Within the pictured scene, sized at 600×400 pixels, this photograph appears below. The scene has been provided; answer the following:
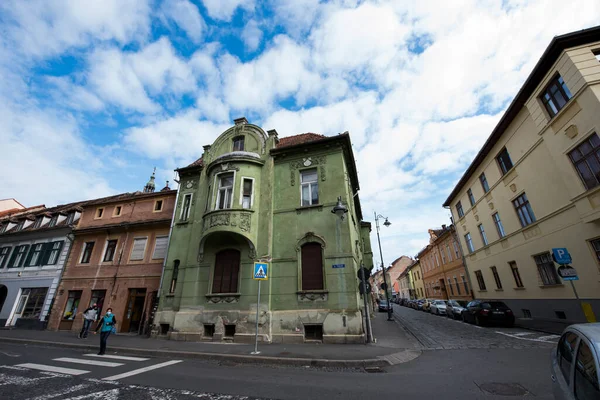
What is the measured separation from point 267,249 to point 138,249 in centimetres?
1032

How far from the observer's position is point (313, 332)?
35.8 feet

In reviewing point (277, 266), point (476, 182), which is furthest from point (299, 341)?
point (476, 182)

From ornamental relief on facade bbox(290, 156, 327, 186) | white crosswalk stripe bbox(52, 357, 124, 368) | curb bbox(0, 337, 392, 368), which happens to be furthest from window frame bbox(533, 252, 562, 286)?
white crosswalk stripe bbox(52, 357, 124, 368)

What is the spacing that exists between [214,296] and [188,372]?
549cm

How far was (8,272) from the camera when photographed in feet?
67.2

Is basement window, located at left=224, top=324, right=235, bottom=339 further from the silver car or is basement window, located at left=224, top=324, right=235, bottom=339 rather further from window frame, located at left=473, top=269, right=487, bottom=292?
window frame, located at left=473, top=269, right=487, bottom=292

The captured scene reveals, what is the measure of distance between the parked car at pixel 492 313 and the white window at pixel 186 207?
17.8m

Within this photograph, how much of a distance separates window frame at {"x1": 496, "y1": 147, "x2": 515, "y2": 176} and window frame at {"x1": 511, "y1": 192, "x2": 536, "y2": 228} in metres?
1.90

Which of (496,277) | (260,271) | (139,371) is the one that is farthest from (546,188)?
(139,371)

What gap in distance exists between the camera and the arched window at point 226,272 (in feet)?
40.8

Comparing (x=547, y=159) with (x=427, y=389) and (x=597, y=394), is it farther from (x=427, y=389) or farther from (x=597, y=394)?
(x=597, y=394)

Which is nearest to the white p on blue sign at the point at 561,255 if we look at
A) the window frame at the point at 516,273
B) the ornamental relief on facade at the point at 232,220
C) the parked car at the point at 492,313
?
the parked car at the point at 492,313

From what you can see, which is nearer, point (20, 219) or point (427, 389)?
point (427, 389)

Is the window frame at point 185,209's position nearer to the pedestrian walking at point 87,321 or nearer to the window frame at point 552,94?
the pedestrian walking at point 87,321
